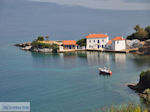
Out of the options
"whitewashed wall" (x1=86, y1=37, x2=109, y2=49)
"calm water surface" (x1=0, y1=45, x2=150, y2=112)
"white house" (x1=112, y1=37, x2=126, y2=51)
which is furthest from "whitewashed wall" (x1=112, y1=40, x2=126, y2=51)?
"calm water surface" (x1=0, y1=45, x2=150, y2=112)

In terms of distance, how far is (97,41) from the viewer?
8075 cm

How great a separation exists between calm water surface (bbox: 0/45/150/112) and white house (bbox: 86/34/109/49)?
22420 millimetres

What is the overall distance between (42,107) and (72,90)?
7.56 m

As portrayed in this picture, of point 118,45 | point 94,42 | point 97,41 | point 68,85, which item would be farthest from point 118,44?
point 68,85

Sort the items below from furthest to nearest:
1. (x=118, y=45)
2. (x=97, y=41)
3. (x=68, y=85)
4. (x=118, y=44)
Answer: (x=97, y=41) → (x=118, y=45) → (x=118, y=44) → (x=68, y=85)

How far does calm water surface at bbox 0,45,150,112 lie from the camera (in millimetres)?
30844

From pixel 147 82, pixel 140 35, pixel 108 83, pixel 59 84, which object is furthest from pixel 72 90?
pixel 140 35

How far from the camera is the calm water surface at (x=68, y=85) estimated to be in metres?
30.8

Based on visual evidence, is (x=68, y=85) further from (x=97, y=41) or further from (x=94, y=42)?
(x=94, y=42)

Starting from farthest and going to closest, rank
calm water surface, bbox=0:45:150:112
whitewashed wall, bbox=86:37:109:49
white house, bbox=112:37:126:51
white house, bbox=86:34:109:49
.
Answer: whitewashed wall, bbox=86:37:109:49, white house, bbox=86:34:109:49, white house, bbox=112:37:126:51, calm water surface, bbox=0:45:150:112

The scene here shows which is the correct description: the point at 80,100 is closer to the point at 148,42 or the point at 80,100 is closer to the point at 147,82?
the point at 147,82

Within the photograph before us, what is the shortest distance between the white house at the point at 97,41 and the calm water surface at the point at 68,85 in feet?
73.6

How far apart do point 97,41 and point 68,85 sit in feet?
144

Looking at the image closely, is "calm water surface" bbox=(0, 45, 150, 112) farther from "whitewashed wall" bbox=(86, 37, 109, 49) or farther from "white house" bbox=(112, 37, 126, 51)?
"whitewashed wall" bbox=(86, 37, 109, 49)
